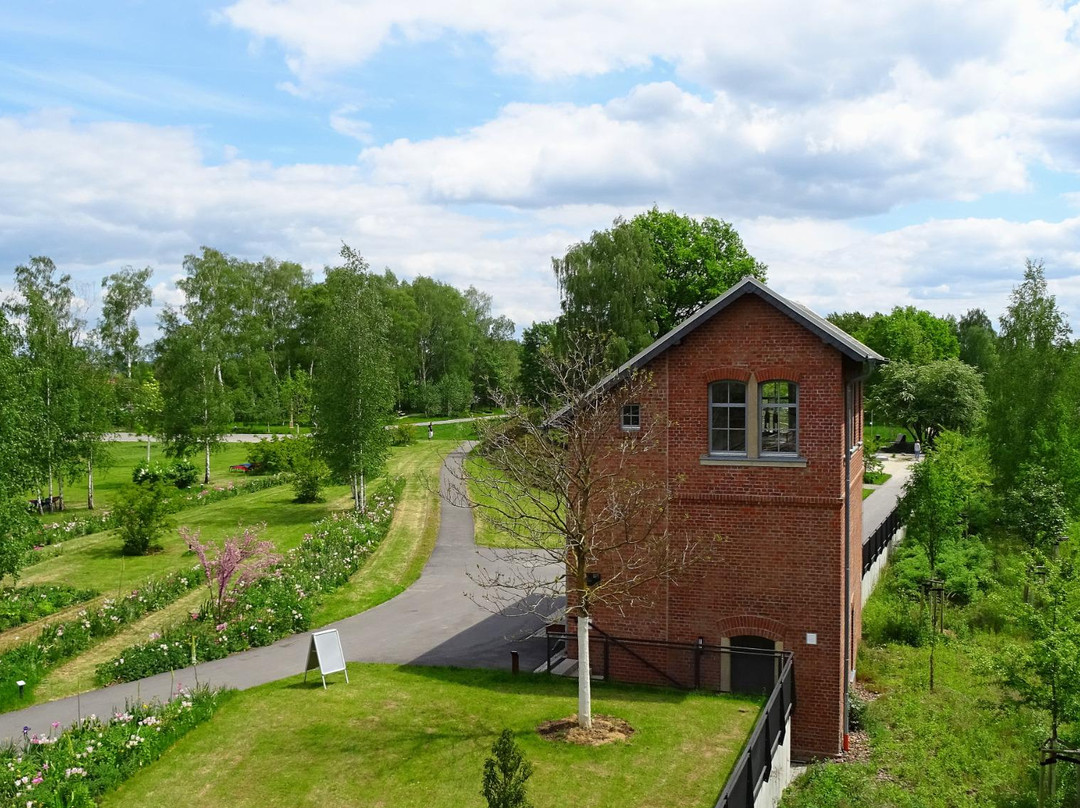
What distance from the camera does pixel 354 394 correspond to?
3297 cm

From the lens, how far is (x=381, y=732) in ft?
47.0

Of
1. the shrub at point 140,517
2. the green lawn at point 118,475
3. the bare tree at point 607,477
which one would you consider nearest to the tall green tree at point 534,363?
the green lawn at point 118,475

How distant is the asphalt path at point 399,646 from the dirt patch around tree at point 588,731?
1934mm

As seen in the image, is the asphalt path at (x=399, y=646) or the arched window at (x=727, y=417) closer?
the asphalt path at (x=399, y=646)

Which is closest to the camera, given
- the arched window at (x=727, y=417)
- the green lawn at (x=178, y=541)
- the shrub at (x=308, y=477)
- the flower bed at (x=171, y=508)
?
the arched window at (x=727, y=417)

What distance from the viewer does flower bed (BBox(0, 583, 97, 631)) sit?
2050 centimetres

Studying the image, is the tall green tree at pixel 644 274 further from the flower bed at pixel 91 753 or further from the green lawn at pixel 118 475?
the flower bed at pixel 91 753

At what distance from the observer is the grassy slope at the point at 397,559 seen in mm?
23844

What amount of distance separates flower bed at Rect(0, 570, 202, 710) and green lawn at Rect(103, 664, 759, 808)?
477 cm

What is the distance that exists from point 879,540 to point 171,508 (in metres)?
25.0

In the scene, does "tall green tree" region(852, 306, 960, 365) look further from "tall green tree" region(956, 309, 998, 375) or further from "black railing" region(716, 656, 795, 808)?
"black railing" region(716, 656, 795, 808)

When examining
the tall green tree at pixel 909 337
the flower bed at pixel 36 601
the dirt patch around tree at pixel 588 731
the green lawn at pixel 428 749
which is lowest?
the green lawn at pixel 428 749

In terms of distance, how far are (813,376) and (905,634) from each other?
10718mm

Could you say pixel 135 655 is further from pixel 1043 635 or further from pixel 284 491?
pixel 284 491
